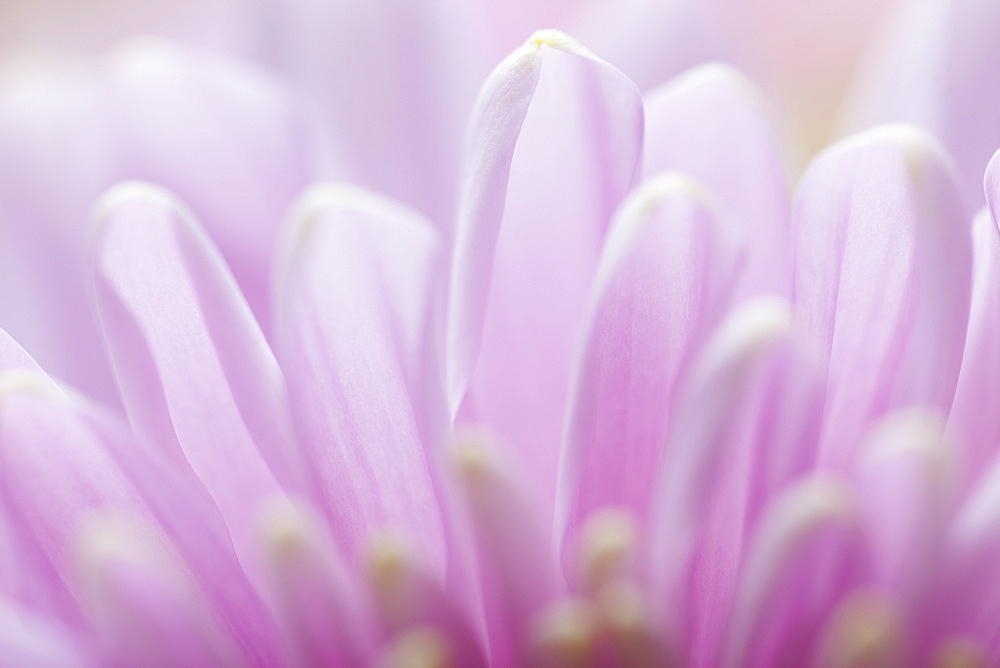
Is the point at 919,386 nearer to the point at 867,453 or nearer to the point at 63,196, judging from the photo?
the point at 867,453

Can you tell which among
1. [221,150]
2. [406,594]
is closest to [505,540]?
[406,594]

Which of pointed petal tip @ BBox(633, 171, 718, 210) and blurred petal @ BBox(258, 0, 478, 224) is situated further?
blurred petal @ BBox(258, 0, 478, 224)

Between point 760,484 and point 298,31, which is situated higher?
point 298,31

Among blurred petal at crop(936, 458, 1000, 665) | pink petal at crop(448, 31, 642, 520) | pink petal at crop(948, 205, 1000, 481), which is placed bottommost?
blurred petal at crop(936, 458, 1000, 665)

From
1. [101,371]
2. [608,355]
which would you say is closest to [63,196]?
[101,371]

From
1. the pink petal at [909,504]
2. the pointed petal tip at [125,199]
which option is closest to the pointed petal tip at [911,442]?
the pink petal at [909,504]

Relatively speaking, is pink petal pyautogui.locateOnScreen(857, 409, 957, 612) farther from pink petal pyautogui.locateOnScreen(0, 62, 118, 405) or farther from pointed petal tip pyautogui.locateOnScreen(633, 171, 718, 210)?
pink petal pyautogui.locateOnScreen(0, 62, 118, 405)

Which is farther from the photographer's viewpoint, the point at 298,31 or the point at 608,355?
the point at 298,31

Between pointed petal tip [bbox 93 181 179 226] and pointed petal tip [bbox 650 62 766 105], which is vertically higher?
pointed petal tip [bbox 650 62 766 105]

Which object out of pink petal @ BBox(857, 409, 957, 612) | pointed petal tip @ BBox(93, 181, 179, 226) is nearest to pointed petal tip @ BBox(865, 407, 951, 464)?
pink petal @ BBox(857, 409, 957, 612)
